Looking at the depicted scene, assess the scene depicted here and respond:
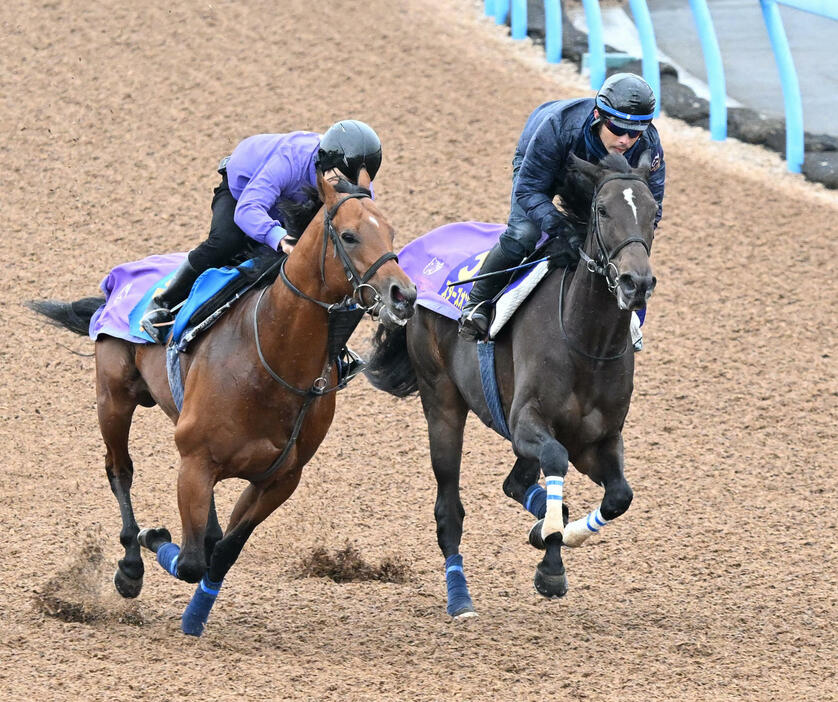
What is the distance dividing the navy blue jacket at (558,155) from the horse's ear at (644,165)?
91 mm

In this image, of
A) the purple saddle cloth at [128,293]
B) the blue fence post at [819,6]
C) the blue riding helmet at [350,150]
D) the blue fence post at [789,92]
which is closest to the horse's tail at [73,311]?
the purple saddle cloth at [128,293]

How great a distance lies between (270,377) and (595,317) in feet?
4.66

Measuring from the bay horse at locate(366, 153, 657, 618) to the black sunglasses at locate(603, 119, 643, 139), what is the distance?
0.38 ft

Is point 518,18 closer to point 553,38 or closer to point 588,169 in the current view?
point 553,38

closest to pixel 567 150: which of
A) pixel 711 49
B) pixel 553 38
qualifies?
pixel 711 49

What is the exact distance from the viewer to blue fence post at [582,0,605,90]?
13148 mm

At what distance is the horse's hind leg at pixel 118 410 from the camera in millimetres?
6902

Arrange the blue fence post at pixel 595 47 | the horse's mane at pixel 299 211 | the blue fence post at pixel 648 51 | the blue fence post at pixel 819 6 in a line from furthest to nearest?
the blue fence post at pixel 595 47
the blue fence post at pixel 648 51
the blue fence post at pixel 819 6
the horse's mane at pixel 299 211

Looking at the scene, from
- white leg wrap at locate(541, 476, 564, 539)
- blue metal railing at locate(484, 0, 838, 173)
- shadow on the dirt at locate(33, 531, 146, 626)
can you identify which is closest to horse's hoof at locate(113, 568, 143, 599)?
shadow on the dirt at locate(33, 531, 146, 626)

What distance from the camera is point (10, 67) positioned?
13.2 meters

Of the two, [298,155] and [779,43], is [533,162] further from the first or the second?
[779,43]

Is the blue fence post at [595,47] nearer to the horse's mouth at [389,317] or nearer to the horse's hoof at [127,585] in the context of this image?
the horse's hoof at [127,585]

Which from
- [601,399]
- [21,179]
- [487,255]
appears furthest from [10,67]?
[601,399]

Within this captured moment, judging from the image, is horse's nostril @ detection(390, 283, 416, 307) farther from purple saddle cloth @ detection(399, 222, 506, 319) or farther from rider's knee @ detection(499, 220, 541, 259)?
purple saddle cloth @ detection(399, 222, 506, 319)
